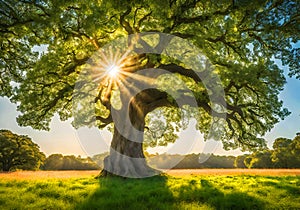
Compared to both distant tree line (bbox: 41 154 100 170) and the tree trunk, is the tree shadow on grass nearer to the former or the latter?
the tree trunk

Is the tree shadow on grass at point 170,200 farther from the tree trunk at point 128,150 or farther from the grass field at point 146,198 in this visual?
the tree trunk at point 128,150

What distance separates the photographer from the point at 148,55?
58.0 ft

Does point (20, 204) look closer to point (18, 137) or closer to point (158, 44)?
point (158, 44)

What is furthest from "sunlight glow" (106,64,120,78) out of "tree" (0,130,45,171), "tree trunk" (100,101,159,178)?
"tree" (0,130,45,171)

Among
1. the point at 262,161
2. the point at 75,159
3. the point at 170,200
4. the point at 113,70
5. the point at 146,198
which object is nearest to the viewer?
the point at 170,200

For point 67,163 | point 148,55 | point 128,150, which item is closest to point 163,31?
point 148,55

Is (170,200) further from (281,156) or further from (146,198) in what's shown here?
(281,156)

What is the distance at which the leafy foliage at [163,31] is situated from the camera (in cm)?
1398

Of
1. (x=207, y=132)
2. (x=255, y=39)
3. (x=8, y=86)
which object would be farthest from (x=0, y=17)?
(x=207, y=132)

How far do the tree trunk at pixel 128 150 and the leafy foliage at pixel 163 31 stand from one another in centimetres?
306

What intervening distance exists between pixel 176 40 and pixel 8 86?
12.5 metres

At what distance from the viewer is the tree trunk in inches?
767

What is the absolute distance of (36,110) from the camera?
20641 mm

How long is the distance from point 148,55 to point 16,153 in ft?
133
